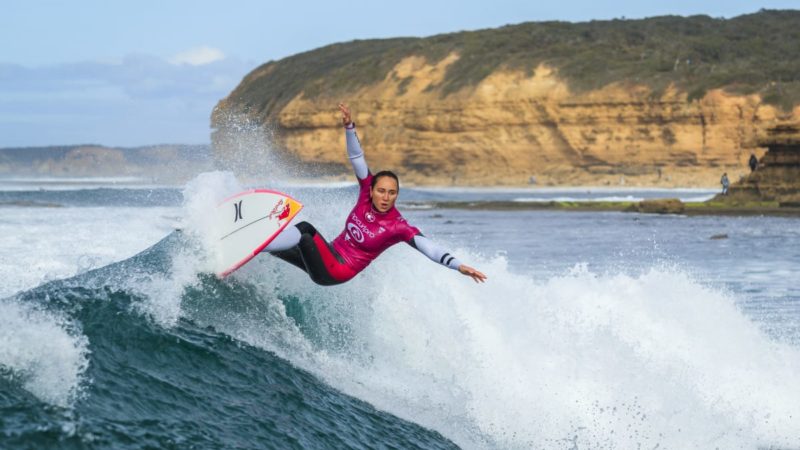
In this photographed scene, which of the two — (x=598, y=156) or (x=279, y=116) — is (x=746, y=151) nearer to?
(x=598, y=156)

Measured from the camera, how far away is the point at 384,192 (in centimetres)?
736

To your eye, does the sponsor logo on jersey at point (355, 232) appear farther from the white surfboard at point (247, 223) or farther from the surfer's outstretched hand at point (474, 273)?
the surfer's outstretched hand at point (474, 273)

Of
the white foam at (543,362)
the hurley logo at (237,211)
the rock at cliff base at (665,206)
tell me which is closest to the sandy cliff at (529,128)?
the rock at cliff base at (665,206)

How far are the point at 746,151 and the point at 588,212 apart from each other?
27839 millimetres

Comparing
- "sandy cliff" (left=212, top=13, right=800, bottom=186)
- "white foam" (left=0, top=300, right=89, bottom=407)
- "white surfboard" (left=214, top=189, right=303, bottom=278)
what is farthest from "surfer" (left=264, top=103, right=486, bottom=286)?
"sandy cliff" (left=212, top=13, right=800, bottom=186)

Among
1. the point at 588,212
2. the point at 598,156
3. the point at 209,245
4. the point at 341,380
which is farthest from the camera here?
the point at 598,156

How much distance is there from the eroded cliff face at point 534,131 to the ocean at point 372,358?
55711 millimetres

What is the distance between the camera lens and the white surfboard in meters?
7.67

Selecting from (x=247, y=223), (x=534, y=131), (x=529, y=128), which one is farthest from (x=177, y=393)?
(x=529, y=128)

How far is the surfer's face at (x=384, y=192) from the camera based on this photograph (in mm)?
7352

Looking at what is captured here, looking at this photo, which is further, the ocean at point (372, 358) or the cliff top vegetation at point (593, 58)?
the cliff top vegetation at point (593, 58)

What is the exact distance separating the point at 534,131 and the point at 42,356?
6743 cm

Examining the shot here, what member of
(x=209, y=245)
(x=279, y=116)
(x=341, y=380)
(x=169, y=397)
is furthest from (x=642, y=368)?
(x=279, y=116)

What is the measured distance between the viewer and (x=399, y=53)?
8481cm
